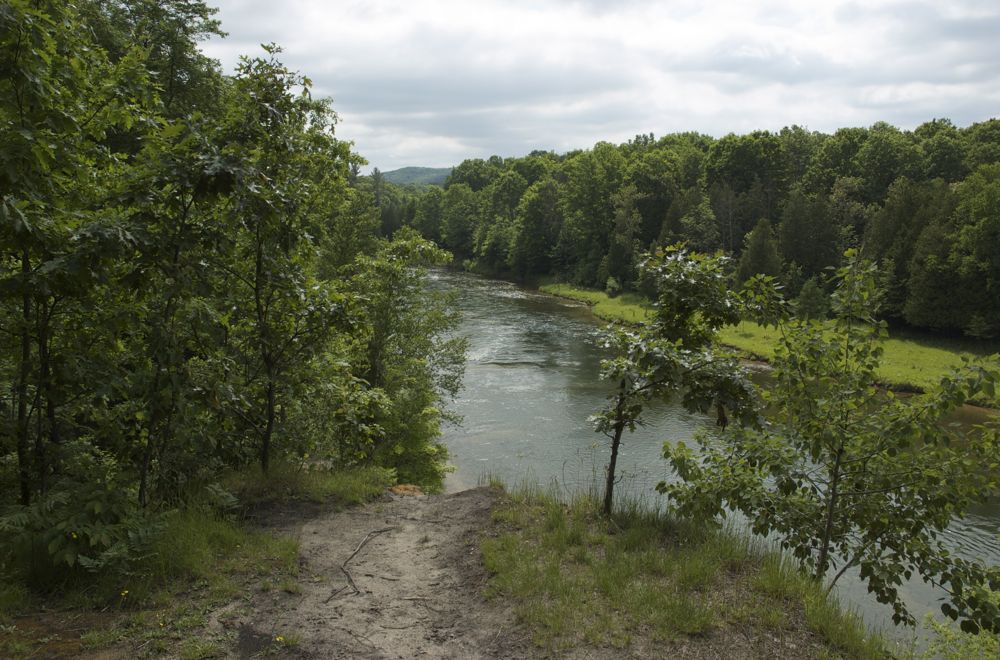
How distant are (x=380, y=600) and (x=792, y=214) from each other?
4843 centimetres

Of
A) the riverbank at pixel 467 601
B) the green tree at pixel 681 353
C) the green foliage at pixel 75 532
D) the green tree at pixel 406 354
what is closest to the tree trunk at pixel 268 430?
the riverbank at pixel 467 601

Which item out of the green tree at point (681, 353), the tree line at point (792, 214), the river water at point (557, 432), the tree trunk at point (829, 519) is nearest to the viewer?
the tree trunk at point (829, 519)

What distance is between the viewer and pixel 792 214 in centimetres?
4672

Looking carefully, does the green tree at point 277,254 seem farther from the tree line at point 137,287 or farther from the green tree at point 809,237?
the green tree at point 809,237

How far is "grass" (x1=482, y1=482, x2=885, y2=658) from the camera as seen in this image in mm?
4941

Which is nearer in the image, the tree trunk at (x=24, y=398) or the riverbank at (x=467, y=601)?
the riverbank at (x=467, y=601)

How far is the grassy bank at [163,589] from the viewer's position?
431 centimetres

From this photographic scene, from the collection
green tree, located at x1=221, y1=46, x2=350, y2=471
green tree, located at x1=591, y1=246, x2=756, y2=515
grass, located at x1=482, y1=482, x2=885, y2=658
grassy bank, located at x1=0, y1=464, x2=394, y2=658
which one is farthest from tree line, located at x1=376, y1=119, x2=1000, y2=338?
grassy bank, located at x1=0, y1=464, x2=394, y2=658

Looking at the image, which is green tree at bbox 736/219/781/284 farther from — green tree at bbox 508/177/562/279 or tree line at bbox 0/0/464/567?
tree line at bbox 0/0/464/567

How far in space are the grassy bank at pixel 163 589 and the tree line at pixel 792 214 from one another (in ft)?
104

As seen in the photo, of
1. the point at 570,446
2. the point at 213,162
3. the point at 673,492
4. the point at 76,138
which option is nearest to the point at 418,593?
the point at 673,492

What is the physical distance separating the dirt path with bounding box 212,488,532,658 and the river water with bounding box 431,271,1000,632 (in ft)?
8.06

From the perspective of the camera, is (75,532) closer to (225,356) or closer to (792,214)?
(225,356)

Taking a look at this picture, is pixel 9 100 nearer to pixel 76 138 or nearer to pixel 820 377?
pixel 76 138
